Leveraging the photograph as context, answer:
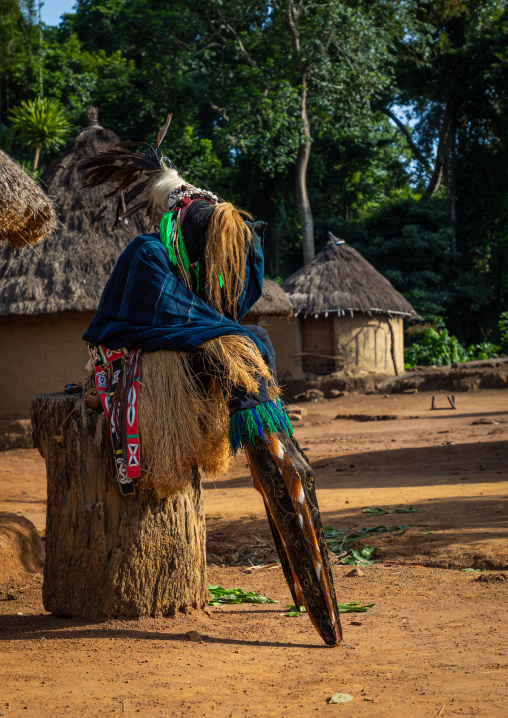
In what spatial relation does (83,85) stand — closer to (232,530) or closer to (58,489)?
(232,530)

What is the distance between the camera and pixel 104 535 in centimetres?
280

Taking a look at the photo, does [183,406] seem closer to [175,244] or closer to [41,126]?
[175,244]

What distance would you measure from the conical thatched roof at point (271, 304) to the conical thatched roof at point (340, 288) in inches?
145

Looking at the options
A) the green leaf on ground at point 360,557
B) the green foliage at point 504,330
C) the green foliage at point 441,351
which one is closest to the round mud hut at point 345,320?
the green foliage at point 441,351

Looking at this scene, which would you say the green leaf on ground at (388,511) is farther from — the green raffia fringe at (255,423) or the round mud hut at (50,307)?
the round mud hut at (50,307)

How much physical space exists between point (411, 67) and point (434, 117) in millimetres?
1978

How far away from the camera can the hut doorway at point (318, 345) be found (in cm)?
1684

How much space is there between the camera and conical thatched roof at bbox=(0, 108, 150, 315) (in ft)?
31.5

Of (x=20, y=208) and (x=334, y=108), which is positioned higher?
(x=334, y=108)

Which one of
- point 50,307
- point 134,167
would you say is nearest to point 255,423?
point 134,167

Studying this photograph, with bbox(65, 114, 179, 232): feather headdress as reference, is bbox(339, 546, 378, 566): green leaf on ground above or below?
below

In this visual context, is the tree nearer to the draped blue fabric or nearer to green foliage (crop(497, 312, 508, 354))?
green foliage (crop(497, 312, 508, 354))

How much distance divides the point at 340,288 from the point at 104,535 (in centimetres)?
1453

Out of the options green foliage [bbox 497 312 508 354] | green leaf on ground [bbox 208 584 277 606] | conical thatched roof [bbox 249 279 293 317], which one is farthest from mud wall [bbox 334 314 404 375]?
green leaf on ground [bbox 208 584 277 606]
